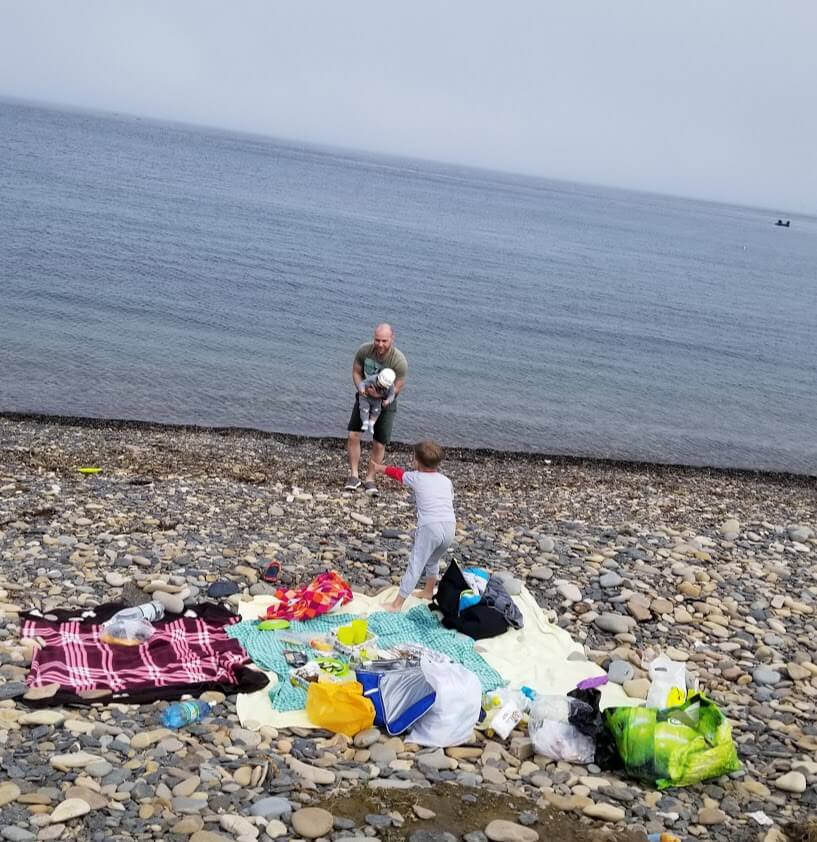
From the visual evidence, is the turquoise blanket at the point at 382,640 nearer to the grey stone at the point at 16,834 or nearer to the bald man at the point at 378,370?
the grey stone at the point at 16,834

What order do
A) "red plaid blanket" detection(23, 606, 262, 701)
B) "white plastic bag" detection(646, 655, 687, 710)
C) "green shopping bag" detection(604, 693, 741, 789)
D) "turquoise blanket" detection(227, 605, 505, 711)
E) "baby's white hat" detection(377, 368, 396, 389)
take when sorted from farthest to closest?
1. "baby's white hat" detection(377, 368, 396, 389)
2. "turquoise blanket" detection(227, 605, 505, 711)
3. "white plastic bag" detection(646, 655, 687, 710)
4. "red plaid blanket" detection(23, 606, 262, 701)
5. "green shopping bag" detection(604, 693, 741, 789)

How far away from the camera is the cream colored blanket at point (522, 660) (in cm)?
766

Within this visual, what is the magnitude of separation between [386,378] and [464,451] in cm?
803

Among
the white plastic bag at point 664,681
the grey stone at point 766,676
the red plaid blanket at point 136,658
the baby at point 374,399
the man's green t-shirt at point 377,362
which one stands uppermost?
the man's green t-shirt at point 377,362

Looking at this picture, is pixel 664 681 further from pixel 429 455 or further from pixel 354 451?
pixel 354 451

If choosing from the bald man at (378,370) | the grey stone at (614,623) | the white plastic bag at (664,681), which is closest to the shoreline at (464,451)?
the bald man at (378,370)

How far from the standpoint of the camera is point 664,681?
27.0 ft

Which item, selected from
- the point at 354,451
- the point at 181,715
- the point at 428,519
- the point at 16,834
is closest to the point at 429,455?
the point at 428,519

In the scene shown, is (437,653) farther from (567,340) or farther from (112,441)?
(567,340)

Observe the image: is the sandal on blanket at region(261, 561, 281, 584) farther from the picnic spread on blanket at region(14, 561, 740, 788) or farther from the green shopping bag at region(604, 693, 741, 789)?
the green shopping bag at region(604, 693, 741, 789)

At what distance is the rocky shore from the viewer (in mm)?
6348

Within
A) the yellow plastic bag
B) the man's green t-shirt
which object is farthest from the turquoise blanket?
the man's green t-shirt

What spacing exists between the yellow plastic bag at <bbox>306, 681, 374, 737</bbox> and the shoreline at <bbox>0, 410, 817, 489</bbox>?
12739mm

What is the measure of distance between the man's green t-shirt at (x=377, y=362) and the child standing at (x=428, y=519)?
4.12 metres
